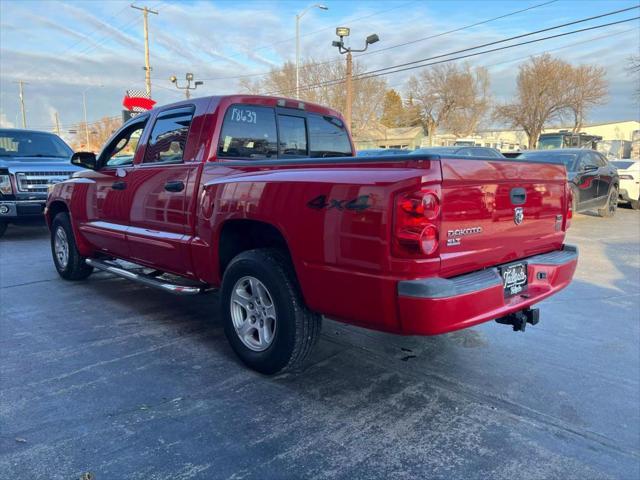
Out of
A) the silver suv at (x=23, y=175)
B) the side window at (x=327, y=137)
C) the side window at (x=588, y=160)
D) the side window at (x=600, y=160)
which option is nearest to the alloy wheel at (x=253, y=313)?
the side window at (x=327, y=137)

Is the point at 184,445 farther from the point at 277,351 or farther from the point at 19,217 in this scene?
the point at 19,217

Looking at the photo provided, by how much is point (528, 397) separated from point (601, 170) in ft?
36.5

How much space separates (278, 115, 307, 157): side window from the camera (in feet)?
14.6

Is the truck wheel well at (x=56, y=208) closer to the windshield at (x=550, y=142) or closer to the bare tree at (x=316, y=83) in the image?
the windshield at (x=550, y=142)

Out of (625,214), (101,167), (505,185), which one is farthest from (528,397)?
(625,214)

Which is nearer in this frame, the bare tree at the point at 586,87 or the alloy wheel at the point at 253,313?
the alloy wheel at the point at 253,313

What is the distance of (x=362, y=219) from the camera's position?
269cm

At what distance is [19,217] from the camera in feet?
28.9

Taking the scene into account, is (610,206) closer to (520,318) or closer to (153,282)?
(520,318)

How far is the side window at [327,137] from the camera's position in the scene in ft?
15.7

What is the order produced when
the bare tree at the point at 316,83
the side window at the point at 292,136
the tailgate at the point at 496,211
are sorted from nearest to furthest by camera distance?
1. the tailgate at the point at 496,211
2. the side window at the point at 292,136
3. the bare tree at the point at 316,83

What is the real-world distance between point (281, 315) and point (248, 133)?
67.7 inches

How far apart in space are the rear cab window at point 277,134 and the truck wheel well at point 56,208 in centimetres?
313

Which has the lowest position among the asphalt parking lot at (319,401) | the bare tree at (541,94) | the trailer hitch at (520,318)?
the asphalt parking lot at (319,401)
